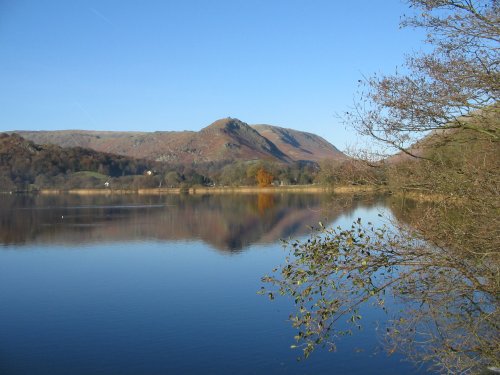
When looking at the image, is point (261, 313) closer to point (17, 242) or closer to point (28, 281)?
point (28, 281)

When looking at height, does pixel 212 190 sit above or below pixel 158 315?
above

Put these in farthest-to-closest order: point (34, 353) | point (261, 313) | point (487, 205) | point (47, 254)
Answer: point (47, 254), point (261, 313), point (34, 353), point (487, 205)

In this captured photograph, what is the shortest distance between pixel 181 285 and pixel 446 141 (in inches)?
465

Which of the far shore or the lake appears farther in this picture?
the far shore

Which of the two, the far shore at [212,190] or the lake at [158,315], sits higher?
the far shore at [212,190]

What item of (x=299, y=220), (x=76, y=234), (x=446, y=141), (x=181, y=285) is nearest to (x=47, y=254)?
(x=76, y=234)

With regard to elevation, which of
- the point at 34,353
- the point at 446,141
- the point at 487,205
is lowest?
the point at 34,353

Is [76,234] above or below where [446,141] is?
below

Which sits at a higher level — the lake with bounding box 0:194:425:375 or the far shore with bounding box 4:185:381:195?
the far shore with bounding box 4:185:381:195

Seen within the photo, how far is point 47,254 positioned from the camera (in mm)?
23125

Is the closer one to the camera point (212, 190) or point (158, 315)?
point (158, 315)

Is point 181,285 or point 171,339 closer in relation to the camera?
point 171,339

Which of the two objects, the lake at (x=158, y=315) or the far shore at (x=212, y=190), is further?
the far shore at (x=212, y=190)

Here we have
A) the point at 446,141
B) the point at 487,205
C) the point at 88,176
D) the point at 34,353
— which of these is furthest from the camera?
the point at 88,176
